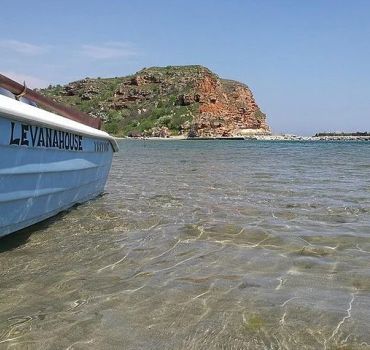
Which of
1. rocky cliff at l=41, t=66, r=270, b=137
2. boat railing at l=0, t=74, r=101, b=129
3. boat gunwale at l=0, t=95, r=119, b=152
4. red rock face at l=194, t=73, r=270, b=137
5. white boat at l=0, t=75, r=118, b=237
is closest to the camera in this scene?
boat gunwale at l=0, t=95, r=119, b=152

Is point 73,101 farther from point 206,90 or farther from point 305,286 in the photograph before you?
point 305,286

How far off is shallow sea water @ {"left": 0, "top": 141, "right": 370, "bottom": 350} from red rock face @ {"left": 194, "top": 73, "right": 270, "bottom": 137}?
102 m

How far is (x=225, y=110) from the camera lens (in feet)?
397

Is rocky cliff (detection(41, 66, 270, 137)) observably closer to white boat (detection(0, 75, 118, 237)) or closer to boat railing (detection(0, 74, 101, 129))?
boat railing (detection(0, 74, 101, 129))

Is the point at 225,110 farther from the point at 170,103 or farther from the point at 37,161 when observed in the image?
the point at 37,161

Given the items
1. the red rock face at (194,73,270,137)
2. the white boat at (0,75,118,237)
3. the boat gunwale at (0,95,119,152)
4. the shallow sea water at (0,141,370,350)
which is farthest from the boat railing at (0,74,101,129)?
the red rock face at (194,73,270,137)

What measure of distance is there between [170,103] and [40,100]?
120 m

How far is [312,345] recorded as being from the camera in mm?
2594

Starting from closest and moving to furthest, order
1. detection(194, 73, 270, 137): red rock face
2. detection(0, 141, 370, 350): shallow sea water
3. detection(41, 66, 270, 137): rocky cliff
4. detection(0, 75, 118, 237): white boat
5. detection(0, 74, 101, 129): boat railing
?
detection(0, 141, 370, 350): shallow sea water → detection(0, 75, 118, 237): white boat → detection(0, 74, 101, 129): boat railing → detection(194, 73, 270, 137): red rock face → detection(41, 66, 270, 137): rocky cliff

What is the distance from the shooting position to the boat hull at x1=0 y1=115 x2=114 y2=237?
4.53m

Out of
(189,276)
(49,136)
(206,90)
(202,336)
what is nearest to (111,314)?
(202,336)

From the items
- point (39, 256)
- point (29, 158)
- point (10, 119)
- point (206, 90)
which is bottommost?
point (39, 256)

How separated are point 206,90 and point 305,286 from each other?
119255 millimetres

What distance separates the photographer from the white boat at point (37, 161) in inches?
178
